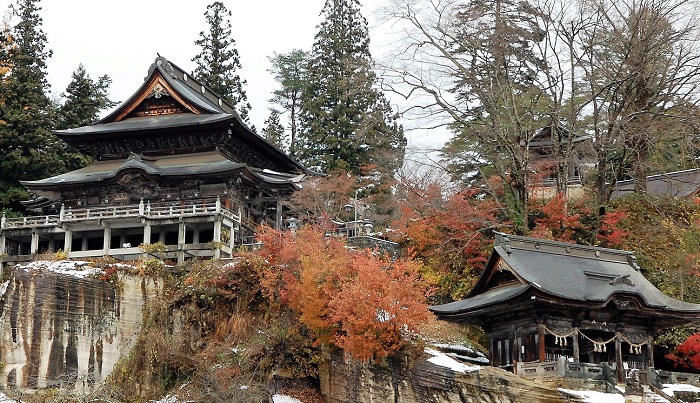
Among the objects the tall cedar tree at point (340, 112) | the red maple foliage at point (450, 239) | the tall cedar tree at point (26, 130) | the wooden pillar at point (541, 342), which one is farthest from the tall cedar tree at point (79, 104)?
the wooden pillar at point (541, 342)

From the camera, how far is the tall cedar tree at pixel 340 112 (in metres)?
58.2

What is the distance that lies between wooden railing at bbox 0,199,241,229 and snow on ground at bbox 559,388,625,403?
19565 millimetres

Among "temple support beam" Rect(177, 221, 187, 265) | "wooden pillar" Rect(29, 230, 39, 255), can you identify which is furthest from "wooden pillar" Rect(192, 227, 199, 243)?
"wooden pillar" Rect(29, 230, 39, 255)

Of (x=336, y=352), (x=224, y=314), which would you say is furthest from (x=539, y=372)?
(x=224, y=314)

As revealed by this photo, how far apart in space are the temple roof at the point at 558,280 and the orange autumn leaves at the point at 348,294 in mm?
2266

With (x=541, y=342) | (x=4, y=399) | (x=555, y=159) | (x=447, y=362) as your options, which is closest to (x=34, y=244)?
(x=4, y=399)

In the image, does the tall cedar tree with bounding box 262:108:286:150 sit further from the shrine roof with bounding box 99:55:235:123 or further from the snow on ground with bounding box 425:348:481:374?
the snow on ground with bounding box 425:348:481:374

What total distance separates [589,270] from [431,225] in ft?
34.3

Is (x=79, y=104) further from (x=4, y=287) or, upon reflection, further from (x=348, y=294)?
(x=348, y=294)

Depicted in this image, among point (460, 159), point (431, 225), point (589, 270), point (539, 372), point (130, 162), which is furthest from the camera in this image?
point (460, 159)

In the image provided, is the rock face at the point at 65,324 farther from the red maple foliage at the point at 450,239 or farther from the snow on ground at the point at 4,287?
the red maple foliage at the point at 450,239

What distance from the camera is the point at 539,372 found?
2673 centimetres

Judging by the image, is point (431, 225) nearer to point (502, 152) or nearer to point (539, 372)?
point (502, 152)

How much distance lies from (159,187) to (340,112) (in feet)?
63.3
